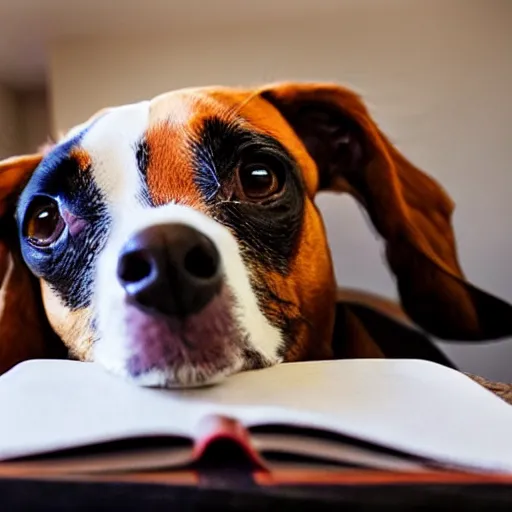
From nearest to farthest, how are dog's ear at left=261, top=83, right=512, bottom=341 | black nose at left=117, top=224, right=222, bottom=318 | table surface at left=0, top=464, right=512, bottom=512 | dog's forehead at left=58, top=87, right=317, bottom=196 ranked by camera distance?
table surface at left=0, top=464, right=512, bottom=512
black nose at left=117, top=224, right=222, bottom=318
dog's forehead at left=58, top=87, right=317, bottom=196
dog's ear at left=261, top=83, right=512, bottom=341

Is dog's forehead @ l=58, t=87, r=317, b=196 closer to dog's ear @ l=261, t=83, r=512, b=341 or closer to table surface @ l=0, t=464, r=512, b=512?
dog's ear @ l=261, t=83, r=512, b=341

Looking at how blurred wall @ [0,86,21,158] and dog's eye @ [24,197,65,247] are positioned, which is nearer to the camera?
dog's eye @ [24,197,65,247]

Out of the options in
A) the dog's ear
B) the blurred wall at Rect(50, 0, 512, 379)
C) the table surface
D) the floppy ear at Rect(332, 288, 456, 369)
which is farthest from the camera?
the blurred wall at Rect(50, 0, 512, 379)

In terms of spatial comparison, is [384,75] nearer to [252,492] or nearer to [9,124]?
[9,124]

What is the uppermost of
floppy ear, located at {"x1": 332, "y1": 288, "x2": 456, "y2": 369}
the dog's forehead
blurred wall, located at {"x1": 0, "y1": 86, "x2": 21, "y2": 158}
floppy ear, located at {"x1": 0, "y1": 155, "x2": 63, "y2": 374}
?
the dog's forehead

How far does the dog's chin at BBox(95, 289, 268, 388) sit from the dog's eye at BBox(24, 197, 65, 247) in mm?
160

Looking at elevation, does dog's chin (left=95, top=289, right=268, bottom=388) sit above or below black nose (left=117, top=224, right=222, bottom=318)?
below

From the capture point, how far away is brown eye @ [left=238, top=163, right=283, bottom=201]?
0.68 meters

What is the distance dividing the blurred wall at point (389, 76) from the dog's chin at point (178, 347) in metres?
0.55

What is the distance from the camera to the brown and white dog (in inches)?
22.4

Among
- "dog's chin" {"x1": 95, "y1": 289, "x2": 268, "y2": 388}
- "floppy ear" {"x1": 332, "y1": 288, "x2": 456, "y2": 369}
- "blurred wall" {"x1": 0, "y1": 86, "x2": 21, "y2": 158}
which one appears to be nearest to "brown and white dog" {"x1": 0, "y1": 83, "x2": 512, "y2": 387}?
"dog's chin" {"x1": 95, "y1": 289, "x2": 268, "y2": 388}

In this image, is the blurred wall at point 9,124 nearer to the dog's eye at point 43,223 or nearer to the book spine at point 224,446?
the dog's eye at point 43,223

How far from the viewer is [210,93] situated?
29.1 inches

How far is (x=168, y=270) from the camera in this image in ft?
1.80
